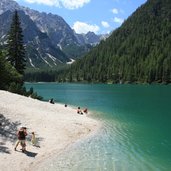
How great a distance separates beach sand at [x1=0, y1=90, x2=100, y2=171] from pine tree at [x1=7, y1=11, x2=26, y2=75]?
4564 cm

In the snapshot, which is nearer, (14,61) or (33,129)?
(33,129)

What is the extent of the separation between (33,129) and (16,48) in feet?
221

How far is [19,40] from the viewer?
112312mm

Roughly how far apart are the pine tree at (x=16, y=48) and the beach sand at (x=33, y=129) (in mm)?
45636

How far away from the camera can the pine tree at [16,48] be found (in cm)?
10762

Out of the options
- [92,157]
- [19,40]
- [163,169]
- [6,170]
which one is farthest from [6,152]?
[19,40]

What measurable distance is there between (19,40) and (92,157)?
82.3 meters

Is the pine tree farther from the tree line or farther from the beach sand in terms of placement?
the beach sand

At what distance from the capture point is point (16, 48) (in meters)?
109

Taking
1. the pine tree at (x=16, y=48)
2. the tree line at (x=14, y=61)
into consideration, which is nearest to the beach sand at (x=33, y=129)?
the tree line at (x=14, y=61)

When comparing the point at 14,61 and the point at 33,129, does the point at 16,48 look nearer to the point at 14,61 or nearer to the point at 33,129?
the point at 14,61

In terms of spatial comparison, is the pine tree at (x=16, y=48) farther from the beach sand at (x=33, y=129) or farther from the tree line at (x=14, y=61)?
the beach sand at (x=33, y=129)

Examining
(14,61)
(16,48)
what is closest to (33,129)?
(14,61)

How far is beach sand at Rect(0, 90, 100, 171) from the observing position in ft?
109
